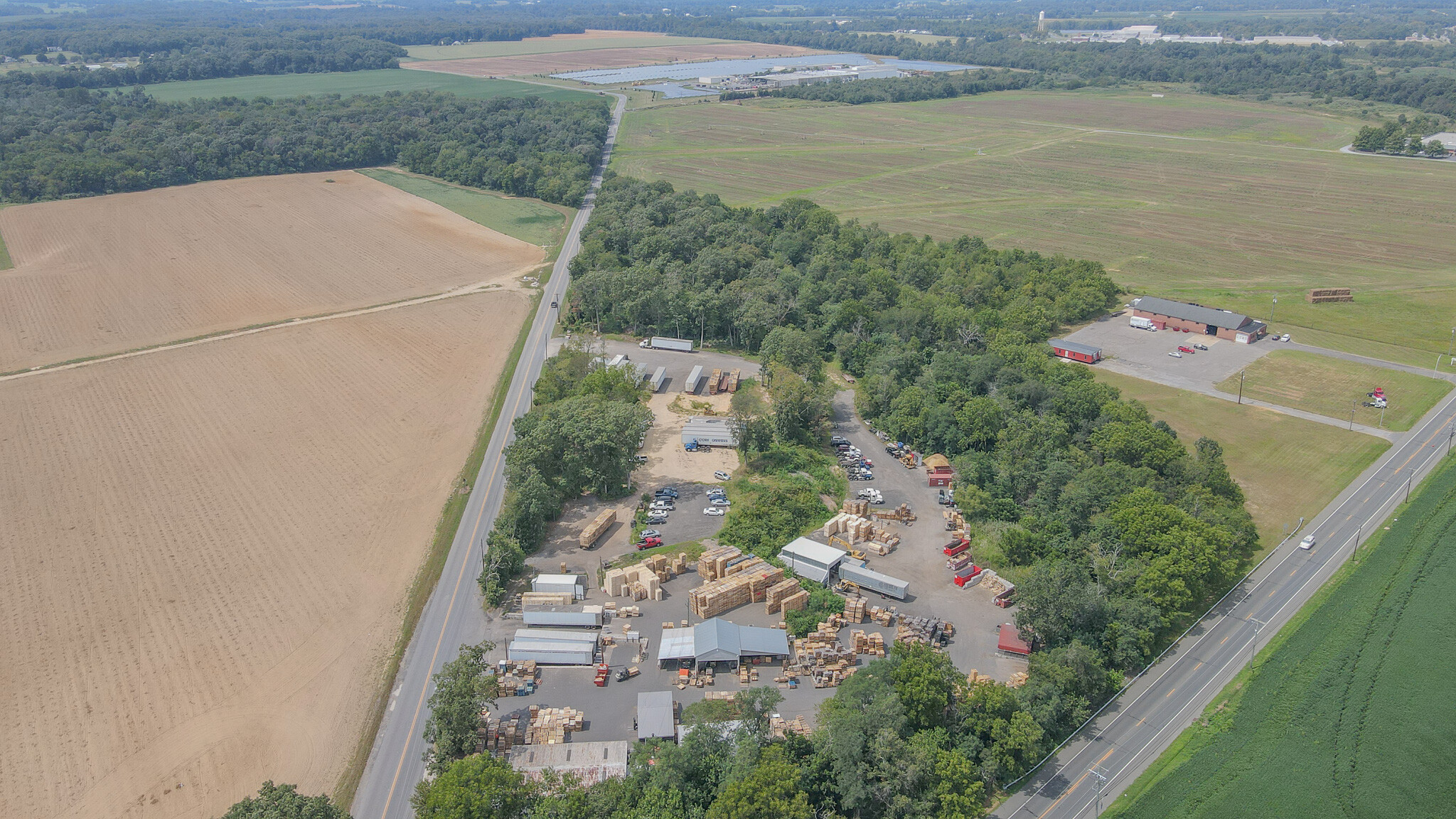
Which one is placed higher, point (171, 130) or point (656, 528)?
point (171, 130)

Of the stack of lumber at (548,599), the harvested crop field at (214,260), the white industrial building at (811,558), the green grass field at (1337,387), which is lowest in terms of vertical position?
the stack of lumber at (548,599)

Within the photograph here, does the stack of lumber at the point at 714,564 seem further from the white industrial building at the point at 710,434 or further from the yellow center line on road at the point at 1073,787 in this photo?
the yellow center line on road at the point at 1073,787

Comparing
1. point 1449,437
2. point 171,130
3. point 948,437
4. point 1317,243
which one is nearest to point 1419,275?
point 1317,243

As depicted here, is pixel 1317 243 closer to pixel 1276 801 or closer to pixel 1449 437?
pixel 1449 437

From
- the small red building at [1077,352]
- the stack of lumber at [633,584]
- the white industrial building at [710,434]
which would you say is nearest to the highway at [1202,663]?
the stack of lumber at [633,584]

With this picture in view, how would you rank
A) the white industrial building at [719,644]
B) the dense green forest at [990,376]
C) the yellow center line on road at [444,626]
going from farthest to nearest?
the dense green forest at [990,376] < the white industrial building at [719,644] < the yellow center line on road at [444,626]

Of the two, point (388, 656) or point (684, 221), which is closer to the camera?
point (388, 656)

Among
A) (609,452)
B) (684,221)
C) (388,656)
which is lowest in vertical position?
(388,656)
